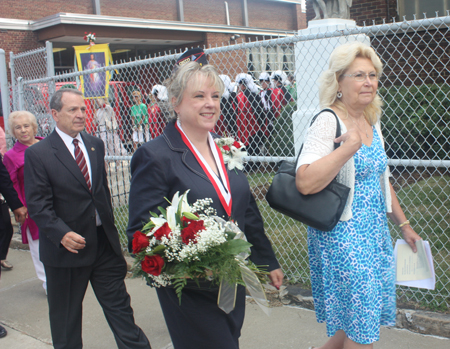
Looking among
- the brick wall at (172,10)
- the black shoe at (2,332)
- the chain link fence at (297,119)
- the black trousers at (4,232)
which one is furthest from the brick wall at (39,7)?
the black shoe at (2,332)

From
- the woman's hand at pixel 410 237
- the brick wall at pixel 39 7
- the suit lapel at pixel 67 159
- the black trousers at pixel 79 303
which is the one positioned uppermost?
the brick wall at pixel 39 7

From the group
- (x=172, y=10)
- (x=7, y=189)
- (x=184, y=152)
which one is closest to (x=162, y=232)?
(x=184, y=152)

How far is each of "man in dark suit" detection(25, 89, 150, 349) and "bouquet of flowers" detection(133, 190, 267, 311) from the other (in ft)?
4.00

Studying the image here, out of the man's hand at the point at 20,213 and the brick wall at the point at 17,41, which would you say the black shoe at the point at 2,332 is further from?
the brick wall at the point at 17,41

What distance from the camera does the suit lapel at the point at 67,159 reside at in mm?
3145

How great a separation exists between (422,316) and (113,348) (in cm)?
243

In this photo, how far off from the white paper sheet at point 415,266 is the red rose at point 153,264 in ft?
5.04

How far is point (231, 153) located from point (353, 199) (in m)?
0.69

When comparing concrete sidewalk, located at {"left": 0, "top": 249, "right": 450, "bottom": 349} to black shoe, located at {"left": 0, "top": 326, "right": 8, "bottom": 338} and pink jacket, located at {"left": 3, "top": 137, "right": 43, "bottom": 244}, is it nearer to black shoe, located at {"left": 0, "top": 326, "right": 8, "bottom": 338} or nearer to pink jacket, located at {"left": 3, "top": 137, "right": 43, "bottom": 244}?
black shoe, located at {"left": 0, "top": 326, "right": 8, "bottom": 338}

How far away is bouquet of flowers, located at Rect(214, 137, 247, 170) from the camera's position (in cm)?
241

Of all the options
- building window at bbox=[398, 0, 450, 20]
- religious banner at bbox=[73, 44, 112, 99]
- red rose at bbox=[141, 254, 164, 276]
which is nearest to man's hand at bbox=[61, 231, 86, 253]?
red rose at bbox=[141, 254, 164, 276]

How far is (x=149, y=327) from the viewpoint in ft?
13.0

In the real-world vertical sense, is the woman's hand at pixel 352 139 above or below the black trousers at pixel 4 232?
above

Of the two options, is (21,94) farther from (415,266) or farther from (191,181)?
(415,266)
